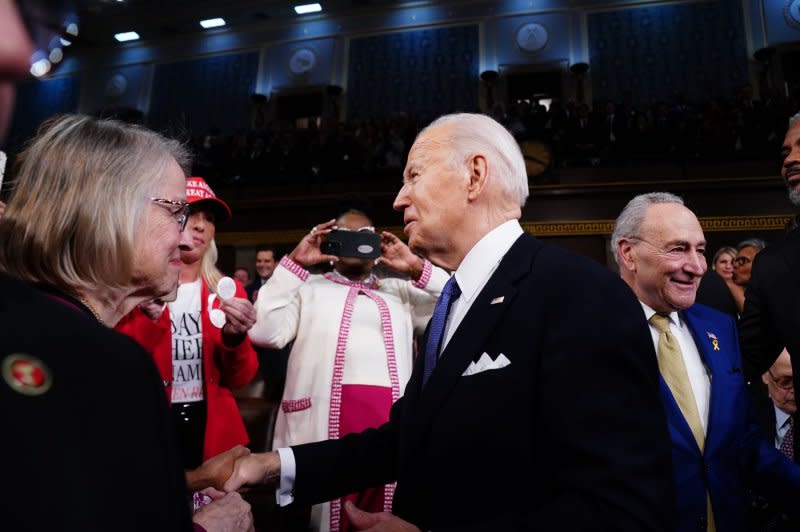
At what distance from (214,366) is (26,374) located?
5.38 feet

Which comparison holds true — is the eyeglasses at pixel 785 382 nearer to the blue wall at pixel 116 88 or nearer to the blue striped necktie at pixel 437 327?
the blue striped necktie at pixel 437 327

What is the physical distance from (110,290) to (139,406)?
20.3 inches

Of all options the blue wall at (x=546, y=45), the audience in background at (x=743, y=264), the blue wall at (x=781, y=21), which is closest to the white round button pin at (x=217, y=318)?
the audience in background at (x=743, y=264)

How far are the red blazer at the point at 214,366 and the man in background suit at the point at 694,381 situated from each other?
Answer: 1.33 m

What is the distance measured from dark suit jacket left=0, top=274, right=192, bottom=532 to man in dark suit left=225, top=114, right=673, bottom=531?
0.63m

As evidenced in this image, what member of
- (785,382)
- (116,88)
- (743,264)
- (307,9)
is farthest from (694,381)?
(116,88)

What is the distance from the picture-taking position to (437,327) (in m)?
1.28

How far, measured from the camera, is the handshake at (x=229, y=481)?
1.03 metres

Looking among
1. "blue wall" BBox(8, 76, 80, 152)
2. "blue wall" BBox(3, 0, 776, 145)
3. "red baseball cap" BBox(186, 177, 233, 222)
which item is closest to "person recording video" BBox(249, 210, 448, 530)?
"red baseball cap" BBox(186, 177, 233, 222)

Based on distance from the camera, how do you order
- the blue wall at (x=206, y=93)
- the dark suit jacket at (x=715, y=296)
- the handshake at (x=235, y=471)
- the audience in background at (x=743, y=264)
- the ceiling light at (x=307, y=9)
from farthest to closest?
the blue wall at (x=206, y=93), the ceiling light at (x=307, y=9), the audience in background at (x=743, y=264), the dark suit jacket at (x=715, y=296), the handshake at (x=235, y=471)

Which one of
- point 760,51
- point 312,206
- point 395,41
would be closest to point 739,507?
point 312,206

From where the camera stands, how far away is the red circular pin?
373 millimetres

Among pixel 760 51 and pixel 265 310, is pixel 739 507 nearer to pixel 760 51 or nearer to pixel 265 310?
pixel 265 310

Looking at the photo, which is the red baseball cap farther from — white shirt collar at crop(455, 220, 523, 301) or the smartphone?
white shirt collar at crop(455, 220, 523, 301)
